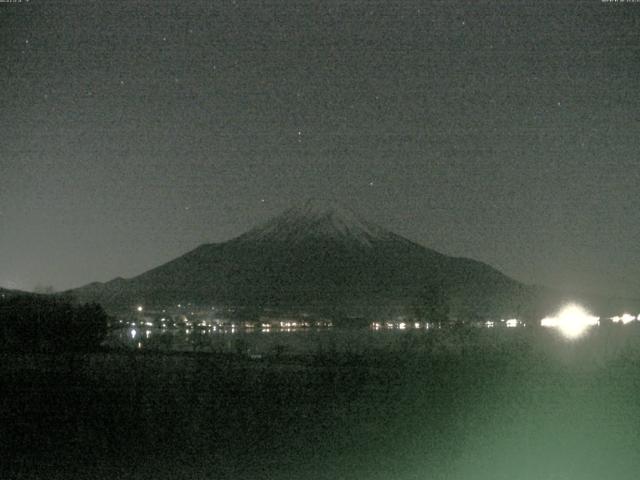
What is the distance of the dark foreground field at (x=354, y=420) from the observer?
1188 centimetres

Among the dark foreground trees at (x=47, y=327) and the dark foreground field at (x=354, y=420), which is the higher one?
the dark foreground trees at (x=47, y=327)

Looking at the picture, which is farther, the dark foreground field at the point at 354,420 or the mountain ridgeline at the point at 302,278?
the mountain ridgeline at the point at 302,278

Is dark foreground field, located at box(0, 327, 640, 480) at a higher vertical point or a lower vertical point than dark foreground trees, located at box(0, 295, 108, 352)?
lower

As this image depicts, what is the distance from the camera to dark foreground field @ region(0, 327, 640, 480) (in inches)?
468

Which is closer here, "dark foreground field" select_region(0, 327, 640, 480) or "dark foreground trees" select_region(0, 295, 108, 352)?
"dark foreground field" select_region(0, 327, 640, 480)

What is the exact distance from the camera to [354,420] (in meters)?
14.7

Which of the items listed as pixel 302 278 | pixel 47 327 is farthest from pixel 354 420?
pixel 302 278

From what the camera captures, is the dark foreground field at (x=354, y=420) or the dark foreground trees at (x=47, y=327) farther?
the dark foreground trees at (x=47, y=327)

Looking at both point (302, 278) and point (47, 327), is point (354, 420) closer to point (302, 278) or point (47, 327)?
point (47, 327)

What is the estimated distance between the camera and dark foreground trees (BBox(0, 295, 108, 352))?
37.4 m

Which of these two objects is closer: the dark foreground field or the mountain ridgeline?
the dark foreground field

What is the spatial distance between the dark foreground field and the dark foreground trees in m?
16.4

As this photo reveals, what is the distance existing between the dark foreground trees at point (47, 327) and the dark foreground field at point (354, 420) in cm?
1640

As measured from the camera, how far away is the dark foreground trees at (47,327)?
1474 inches
